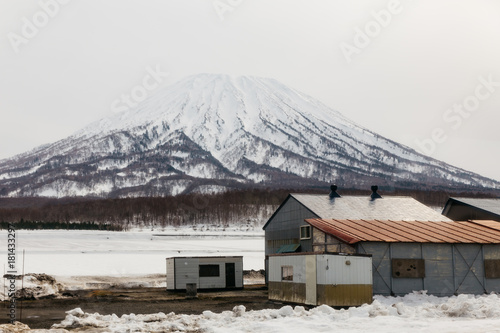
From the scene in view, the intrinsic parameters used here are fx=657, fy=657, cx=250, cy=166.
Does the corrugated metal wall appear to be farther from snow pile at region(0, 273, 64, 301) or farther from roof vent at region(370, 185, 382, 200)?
roof vent at region(370, 185, 382, 200)

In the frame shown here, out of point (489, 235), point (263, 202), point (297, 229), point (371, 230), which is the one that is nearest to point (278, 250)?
point (297, 229)

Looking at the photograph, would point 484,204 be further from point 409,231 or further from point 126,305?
point 126,305

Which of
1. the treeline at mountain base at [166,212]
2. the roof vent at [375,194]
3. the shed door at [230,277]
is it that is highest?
the treeline at mountain base at [166,212]

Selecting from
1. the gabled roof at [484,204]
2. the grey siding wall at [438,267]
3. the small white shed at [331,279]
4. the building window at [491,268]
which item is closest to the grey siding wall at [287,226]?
the grey siding wall at [438,267]

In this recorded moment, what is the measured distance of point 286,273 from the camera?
33531mm

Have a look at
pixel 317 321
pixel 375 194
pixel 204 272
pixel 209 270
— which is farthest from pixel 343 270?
pixel 375 194

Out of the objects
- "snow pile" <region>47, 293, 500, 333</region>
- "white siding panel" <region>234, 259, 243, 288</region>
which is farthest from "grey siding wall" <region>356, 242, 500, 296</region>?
"white siding panel" <region>234, 259, 243, 288</region>

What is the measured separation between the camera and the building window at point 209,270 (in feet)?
155

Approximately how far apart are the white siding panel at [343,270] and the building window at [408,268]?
307 cm

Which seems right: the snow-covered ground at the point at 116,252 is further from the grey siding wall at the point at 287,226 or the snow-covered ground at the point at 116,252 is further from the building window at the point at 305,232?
the building window at the point at 305,232

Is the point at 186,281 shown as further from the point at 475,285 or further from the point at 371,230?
the point at 475,285

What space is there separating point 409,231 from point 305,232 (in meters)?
8.71

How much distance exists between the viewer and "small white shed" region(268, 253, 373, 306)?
30172 mm

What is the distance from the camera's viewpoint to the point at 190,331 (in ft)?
75.4
